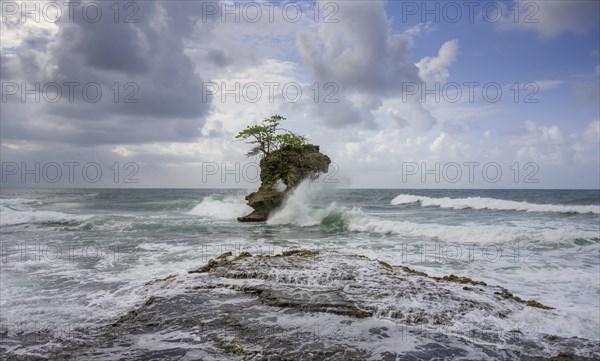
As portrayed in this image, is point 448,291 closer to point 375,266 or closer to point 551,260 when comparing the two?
point 375,266

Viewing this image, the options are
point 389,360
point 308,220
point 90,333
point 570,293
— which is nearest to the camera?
point 389,360

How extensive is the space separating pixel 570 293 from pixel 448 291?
352cm

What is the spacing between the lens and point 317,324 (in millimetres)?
5277

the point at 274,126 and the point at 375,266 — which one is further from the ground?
the point at 274,126

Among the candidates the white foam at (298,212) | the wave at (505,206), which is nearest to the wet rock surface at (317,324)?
the white foam at (298,212)

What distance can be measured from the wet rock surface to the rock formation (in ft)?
50.5

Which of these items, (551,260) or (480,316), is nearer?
(480,316)

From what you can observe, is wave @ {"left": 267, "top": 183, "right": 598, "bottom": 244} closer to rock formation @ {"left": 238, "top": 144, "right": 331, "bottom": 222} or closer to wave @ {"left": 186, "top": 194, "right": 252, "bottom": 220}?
rock formation @ {"left": 238, "top": 144, "right": 331, "bottom": 222}

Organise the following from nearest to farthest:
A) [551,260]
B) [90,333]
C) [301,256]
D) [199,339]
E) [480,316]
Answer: [199,339], [90,333], [480,316], [301,256], [551,260]

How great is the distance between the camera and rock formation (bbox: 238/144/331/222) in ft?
76.7

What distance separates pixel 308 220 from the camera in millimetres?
22500

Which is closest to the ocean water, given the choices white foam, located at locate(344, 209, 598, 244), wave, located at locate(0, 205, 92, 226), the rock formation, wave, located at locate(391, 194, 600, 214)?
white foam, located at locate(344, 209, 598, 244)

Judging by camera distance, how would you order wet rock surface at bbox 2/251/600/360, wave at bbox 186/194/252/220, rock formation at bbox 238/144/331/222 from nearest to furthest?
wet rock surface at bbox 2/251/600/360 → rock formation at bbox 238/144/331/222 → wave at bbox 186/194/252/220

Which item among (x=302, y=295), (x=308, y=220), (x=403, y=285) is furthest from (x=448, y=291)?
(x=308, y=220)
